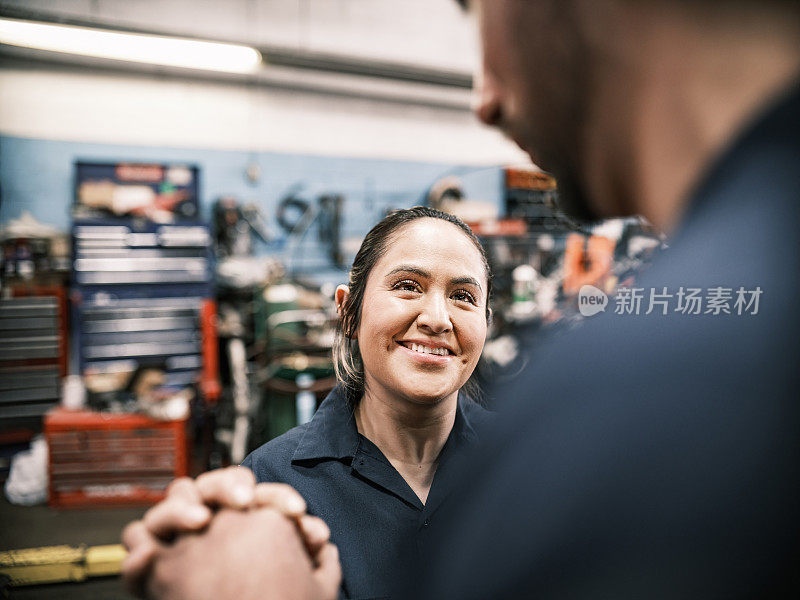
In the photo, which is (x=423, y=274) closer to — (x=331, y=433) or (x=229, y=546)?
(x=331, y=433)

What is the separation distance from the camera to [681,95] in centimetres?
33

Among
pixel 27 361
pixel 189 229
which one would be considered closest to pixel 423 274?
pixel 189 229

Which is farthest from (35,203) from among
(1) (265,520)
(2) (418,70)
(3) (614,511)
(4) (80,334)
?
(3) (614,511)

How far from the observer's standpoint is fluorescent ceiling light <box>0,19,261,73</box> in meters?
3.34

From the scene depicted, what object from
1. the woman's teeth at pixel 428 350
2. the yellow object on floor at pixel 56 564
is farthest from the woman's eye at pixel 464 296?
the yellow object on floor at pixel 56 564

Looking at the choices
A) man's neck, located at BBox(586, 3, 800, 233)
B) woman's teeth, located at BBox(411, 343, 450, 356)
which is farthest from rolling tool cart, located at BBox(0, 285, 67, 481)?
man's neck, located at BBox(586, 3, 800, 233)

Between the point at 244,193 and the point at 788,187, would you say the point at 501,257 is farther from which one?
the point at 788,187

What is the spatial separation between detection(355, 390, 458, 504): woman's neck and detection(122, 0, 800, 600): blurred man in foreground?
709mm

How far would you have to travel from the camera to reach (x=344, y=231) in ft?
19.4

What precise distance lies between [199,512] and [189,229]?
444 centimetres

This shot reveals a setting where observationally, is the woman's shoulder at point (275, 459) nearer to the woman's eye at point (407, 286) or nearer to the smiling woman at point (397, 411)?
the smiling woman at point (397, 411)

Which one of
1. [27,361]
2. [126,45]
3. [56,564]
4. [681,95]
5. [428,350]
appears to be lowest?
[56,564]

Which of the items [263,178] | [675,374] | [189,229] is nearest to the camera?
[675,374]

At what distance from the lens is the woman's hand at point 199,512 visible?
0.55m
